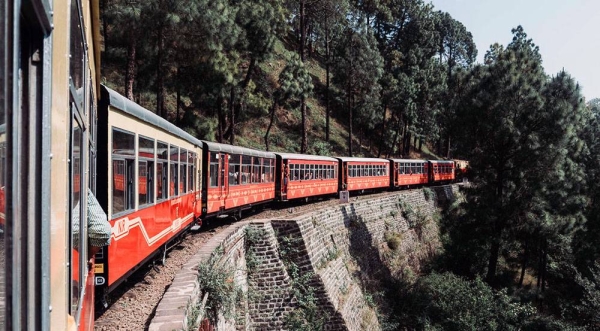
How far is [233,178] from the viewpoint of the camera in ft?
49.1

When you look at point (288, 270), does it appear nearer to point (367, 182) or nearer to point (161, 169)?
point (161, 169)

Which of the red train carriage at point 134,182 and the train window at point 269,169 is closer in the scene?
the red train carriage at point 134,182

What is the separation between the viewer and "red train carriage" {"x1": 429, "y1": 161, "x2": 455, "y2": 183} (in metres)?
36.3

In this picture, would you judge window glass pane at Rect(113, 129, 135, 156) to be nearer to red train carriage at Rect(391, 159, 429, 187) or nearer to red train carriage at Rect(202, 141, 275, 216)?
red train carriage at Rect(202, 141, 275, 216)

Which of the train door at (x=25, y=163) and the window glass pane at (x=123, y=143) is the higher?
the window glass pane at (x=123, y=143)

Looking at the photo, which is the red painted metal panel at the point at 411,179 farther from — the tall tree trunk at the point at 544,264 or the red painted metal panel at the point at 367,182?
the tall tree trunk at the point at 544,264

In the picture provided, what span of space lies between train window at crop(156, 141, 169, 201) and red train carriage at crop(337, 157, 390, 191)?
16834mm

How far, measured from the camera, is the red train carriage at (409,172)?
31000 mm

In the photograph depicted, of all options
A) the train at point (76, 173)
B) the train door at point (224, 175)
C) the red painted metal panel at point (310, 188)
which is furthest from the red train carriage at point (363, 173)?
the train door at point (224, 175)

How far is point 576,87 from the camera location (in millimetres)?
19547

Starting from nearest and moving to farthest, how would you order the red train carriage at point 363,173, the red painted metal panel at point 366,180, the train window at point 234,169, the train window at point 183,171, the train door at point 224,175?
the train window at point 183,171, the train door at point 224,175, the train window at point 234,169, the red train carriage at point 363,173, the red painted metal panel at point 366,180

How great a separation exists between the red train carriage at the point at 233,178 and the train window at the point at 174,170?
357cm

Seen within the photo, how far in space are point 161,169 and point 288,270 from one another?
5886 millimetres

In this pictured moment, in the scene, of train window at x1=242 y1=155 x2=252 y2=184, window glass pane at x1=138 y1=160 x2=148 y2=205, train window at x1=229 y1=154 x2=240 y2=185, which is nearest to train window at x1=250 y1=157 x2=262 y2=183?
train window at x1=242 y1=155 x2=252 y2=184
